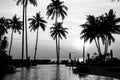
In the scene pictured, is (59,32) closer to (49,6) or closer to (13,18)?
(49,6)

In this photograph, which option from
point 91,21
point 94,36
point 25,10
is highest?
point 25,10

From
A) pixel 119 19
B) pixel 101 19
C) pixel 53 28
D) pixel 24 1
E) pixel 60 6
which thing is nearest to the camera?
pixel 119 19

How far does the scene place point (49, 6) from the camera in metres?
65.8

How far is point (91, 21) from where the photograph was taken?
50188mm

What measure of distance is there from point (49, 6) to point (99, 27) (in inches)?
883

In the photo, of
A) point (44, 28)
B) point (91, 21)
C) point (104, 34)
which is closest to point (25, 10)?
point (44, 28)

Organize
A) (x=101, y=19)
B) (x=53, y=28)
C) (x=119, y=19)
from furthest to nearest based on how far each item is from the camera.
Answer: (x=53, y=28) → (x=101, y=19) → (x=119, y=19)

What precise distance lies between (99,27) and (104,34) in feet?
6.79

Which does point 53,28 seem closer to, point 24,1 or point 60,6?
point 60,6

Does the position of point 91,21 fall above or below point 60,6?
below

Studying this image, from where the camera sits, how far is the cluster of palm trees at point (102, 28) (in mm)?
46344

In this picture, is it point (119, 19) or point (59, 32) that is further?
point (59, 32)

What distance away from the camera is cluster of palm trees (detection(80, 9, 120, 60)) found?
46.3m

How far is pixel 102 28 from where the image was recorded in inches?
1864
